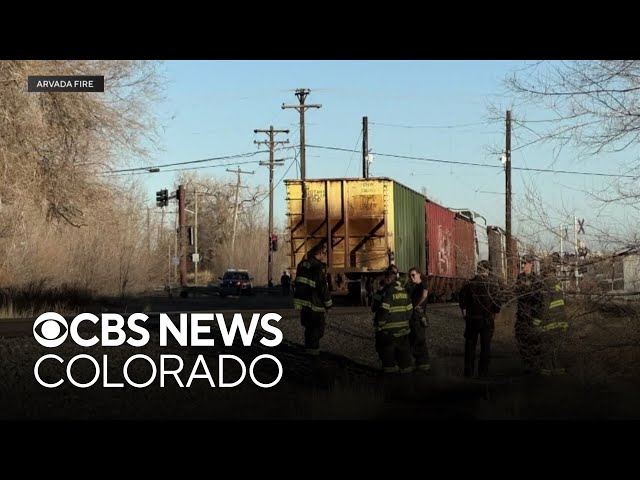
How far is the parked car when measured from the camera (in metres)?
53.8

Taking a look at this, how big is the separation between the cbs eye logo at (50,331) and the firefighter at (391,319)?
6339 mm

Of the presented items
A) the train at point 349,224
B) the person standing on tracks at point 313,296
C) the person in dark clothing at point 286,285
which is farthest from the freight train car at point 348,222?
the person in dark clothing at point 286,285

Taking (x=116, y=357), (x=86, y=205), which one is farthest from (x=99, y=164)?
(x=116, y=357)

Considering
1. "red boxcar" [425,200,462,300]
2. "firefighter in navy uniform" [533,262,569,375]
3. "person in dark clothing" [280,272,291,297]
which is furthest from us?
"person in dark clothing" [280,272,291,297]

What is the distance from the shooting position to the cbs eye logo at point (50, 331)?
62.2 feet

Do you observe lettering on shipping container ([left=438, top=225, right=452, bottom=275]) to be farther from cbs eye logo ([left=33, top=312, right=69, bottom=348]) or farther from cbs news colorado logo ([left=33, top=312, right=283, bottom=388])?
cbs eye logo ([left=33, top=312, right=69, bottom=348])

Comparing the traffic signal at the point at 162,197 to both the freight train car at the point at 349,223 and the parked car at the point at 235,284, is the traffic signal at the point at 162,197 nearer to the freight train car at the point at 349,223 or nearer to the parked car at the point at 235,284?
the parked car at the point at 235,284

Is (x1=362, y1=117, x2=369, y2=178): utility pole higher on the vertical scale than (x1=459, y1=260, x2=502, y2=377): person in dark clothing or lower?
higher

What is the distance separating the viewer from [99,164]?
30.5 meters

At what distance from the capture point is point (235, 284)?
54.1 m

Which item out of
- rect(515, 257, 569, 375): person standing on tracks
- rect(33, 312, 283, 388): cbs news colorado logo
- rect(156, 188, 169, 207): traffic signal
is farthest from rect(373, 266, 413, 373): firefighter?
rect(156, 188, 169, 207): traffic signal

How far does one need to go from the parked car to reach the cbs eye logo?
96.0 feet

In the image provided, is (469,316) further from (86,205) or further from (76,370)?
(86,205)

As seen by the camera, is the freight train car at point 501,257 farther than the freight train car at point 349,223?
No
